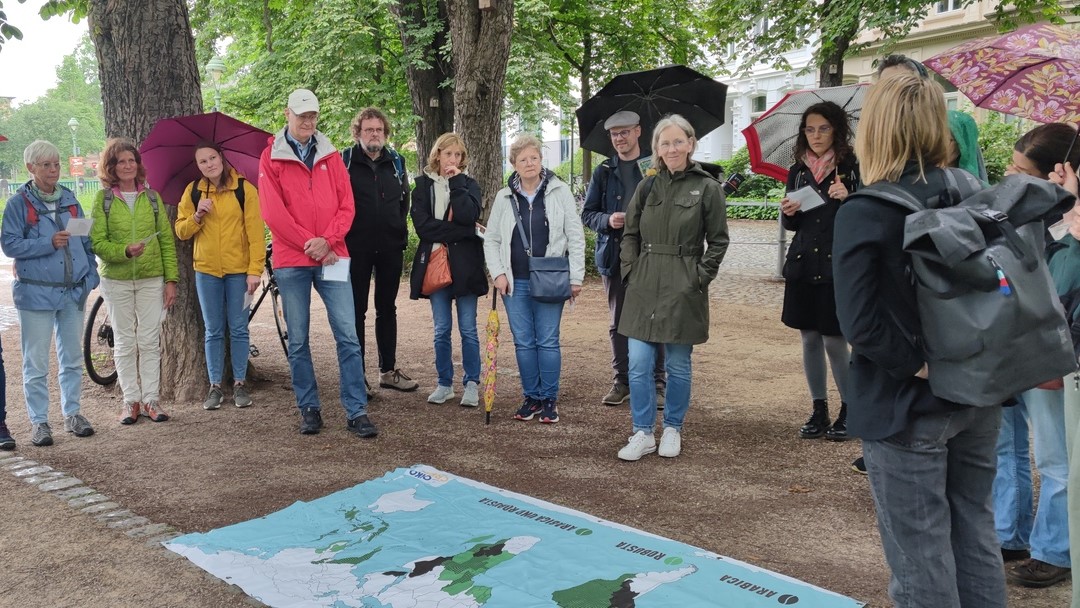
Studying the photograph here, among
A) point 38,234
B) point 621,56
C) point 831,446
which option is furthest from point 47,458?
point 621,56

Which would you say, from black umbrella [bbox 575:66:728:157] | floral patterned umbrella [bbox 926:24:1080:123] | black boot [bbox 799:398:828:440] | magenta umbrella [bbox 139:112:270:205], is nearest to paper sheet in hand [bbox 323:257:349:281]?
magenta umbrella [bbox 139:112:270:205]

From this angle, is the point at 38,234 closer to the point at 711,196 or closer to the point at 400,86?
the point at 711,196

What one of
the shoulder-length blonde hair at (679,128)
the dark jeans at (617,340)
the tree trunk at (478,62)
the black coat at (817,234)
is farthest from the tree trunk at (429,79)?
the black coat at (817,234)

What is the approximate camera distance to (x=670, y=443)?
5246mm

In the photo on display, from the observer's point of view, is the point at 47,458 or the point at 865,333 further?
the point at 47,458

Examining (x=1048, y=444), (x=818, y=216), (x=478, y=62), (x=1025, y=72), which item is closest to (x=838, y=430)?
(x=818, y=216)

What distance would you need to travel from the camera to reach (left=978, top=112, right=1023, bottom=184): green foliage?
19953 mm

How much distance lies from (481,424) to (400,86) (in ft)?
52.0

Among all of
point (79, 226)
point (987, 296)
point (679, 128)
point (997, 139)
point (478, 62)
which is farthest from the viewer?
point (997, 139)

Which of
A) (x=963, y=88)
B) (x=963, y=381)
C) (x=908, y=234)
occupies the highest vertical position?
(x=963, y=88)

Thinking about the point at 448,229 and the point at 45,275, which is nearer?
the point at 45,275

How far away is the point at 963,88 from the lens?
13.7 ft

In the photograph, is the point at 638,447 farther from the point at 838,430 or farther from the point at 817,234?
the point at 817,234

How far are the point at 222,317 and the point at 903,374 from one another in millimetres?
5312
